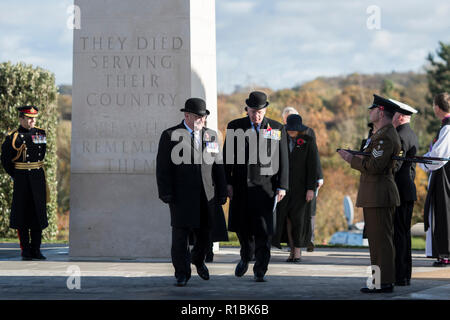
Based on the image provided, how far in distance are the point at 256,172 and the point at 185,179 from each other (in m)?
0.87

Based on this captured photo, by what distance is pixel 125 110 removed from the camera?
37.1 feet

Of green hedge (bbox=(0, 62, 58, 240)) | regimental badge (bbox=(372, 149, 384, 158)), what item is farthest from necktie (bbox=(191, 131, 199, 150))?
green hedge (bbox=(0, 62, 58, 240))

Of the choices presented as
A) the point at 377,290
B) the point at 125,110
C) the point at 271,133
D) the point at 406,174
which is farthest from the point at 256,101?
the point at 125,110

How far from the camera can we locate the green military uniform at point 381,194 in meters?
7.82

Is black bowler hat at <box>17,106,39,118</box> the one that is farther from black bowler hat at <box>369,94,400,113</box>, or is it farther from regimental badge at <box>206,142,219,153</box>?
black bowler hat at <box>369,94,400,113</box>

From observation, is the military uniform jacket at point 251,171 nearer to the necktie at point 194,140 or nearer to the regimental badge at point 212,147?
the regimental badge at point 212,147

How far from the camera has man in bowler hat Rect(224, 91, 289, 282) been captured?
29.3 ft

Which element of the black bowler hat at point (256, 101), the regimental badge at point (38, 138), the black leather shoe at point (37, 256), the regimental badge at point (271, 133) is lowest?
the black leather shoe at point (37, 256)

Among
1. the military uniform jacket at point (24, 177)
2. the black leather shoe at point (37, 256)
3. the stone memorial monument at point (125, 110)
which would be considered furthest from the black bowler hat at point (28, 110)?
the black leather shoe at point (37, 256)

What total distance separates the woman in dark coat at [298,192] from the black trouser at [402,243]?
2.77 meters

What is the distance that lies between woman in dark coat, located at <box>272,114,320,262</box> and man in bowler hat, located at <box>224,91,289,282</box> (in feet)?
6.91

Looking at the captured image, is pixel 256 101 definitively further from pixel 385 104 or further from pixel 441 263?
pixel 441 263

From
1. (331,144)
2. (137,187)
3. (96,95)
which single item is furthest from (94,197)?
(331,144)
